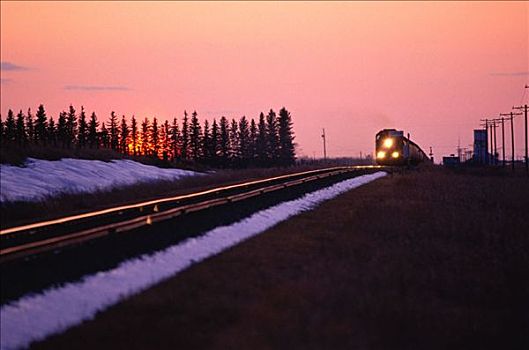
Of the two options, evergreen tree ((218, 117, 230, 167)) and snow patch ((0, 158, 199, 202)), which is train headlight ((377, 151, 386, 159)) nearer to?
snow patch ((0, 158, 199, 202))

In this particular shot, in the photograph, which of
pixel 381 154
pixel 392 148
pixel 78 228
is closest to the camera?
pixel 78 228

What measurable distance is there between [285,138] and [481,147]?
32.8 m

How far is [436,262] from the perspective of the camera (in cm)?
1512

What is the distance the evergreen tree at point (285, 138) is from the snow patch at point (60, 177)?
82648 mm

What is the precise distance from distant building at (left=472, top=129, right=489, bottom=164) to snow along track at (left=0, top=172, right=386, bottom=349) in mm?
112201

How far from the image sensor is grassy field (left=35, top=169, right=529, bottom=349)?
927 cm

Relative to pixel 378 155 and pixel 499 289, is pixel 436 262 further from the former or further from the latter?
pixel 378 155

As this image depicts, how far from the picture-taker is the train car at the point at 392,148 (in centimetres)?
6691

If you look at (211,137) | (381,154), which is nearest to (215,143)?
(211,137)

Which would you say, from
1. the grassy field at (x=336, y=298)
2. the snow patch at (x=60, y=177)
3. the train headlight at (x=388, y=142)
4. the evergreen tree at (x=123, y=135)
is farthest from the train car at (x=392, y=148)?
the evergreen tree at (x=123, y=135)

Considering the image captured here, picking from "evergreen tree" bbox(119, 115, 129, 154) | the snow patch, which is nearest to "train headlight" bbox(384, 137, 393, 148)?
the snow patch

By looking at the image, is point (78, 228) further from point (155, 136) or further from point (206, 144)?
point (155, 136)

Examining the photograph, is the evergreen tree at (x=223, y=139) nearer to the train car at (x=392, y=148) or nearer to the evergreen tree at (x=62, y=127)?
the evergreen tree at (x=62, y=127)

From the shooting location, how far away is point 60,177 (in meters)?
35.5
